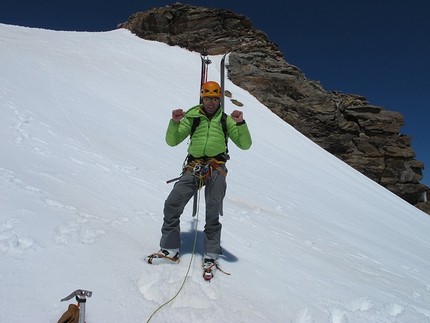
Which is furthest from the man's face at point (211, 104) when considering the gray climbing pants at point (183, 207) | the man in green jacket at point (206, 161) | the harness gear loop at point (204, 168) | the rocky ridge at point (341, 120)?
the rocky ridge at point (341, 120)

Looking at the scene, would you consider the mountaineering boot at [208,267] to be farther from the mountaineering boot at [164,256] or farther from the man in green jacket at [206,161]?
the mountaineering boot at [164,256]

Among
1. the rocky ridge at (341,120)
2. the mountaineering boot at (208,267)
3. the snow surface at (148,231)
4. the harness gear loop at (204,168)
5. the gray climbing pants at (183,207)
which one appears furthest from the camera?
the rocky ridge at (341,120)

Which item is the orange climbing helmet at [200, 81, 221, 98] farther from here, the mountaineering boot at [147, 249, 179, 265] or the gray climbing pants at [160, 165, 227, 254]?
the mountaineering boot at [147, 249, 179, 265]

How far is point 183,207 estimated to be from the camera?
3367mm

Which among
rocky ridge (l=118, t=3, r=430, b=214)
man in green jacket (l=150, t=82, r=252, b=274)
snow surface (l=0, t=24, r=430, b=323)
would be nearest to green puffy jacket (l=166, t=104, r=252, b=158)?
man in green jacket (l=150, t=82, r=252, b=274)

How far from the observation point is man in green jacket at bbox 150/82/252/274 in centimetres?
328

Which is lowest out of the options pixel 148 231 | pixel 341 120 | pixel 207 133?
pixel 148 231

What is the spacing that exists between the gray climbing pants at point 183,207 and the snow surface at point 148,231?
0.27 meters

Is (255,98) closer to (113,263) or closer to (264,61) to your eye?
(264,61)

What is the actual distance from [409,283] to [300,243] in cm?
192

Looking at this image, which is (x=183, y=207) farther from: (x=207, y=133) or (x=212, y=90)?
(x=212, y=90)

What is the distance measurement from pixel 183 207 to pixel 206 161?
1.96ft

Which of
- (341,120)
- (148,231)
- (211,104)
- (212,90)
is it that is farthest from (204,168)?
(341,120)

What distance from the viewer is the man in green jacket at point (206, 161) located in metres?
3.28
